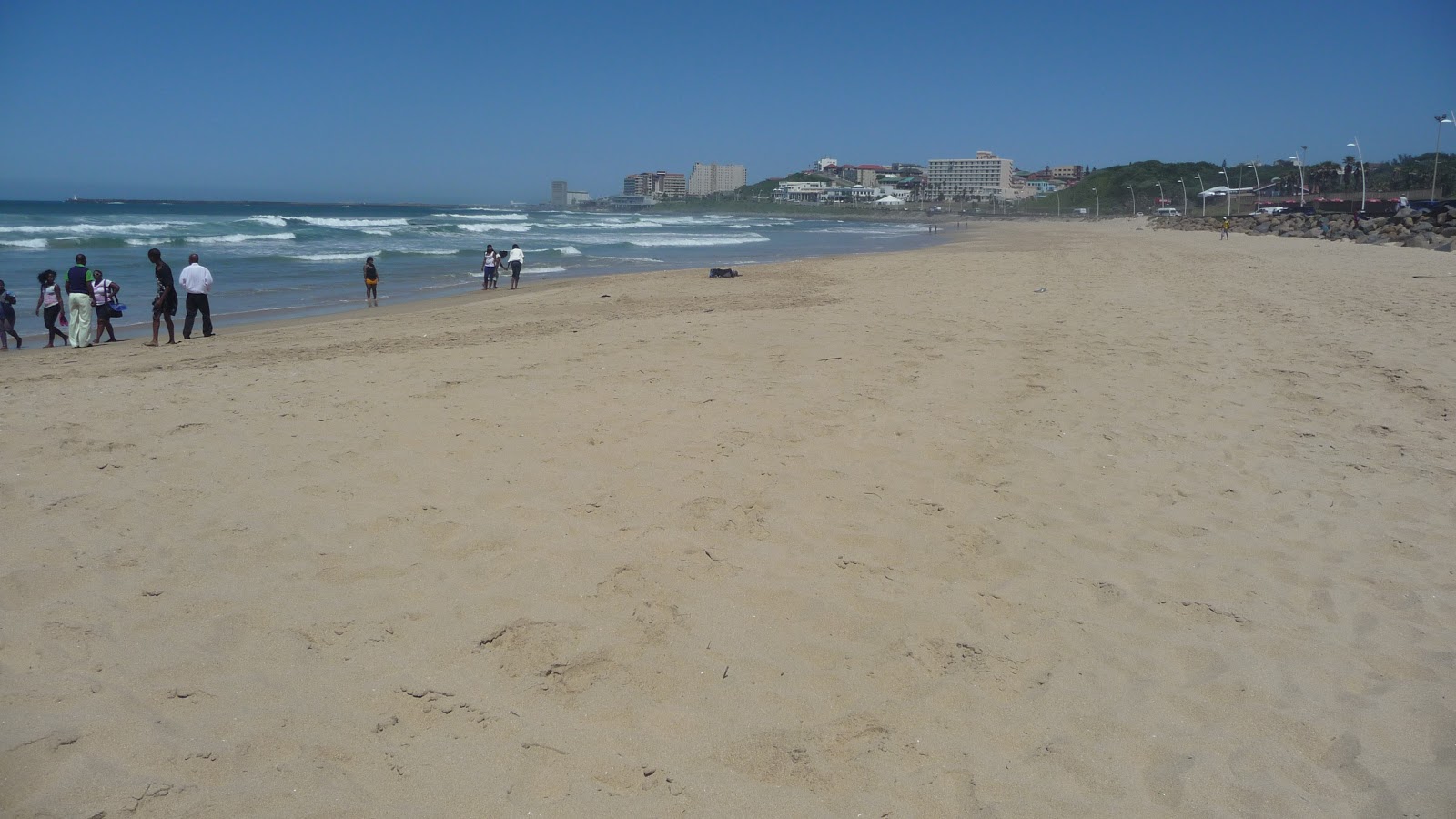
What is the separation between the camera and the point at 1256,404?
6.46m

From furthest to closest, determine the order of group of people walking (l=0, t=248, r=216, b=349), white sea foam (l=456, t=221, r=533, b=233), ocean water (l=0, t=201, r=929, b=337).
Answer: white sea foam (l=456, t=221, r=533, b=233), ocean water (l=0, t=201, r=929, b=337), group of people walking (l=0, t=248, r=216, b=349)

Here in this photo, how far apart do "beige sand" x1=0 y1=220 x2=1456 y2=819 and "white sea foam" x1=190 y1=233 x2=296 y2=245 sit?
33678 mm

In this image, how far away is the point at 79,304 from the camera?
35.6 ft

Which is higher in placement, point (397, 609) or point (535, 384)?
point (535, 384)

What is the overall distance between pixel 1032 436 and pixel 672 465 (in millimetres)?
2448

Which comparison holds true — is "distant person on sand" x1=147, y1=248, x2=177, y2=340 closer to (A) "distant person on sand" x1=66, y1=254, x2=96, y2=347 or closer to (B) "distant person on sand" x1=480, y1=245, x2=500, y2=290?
(A) "distant person on sand" x1=66, y1=254, x2=96, y2=347

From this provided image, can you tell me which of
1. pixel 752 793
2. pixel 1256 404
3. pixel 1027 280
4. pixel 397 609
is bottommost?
pixel 752 793

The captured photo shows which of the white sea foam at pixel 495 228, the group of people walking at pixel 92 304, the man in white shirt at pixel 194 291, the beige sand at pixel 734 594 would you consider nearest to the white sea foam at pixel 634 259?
the man in white shirt at pixel 194 291

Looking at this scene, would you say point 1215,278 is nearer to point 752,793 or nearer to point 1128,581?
point 1128,581

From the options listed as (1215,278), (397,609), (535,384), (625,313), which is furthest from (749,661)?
(1215,278)

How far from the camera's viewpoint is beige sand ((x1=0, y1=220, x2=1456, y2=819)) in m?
2.58

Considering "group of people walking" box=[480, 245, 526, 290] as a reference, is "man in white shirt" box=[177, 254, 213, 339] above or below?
below

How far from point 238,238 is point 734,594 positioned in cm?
4314

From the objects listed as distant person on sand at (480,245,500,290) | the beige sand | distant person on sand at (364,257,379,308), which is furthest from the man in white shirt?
distant person on sand at (480,245,500,290)
